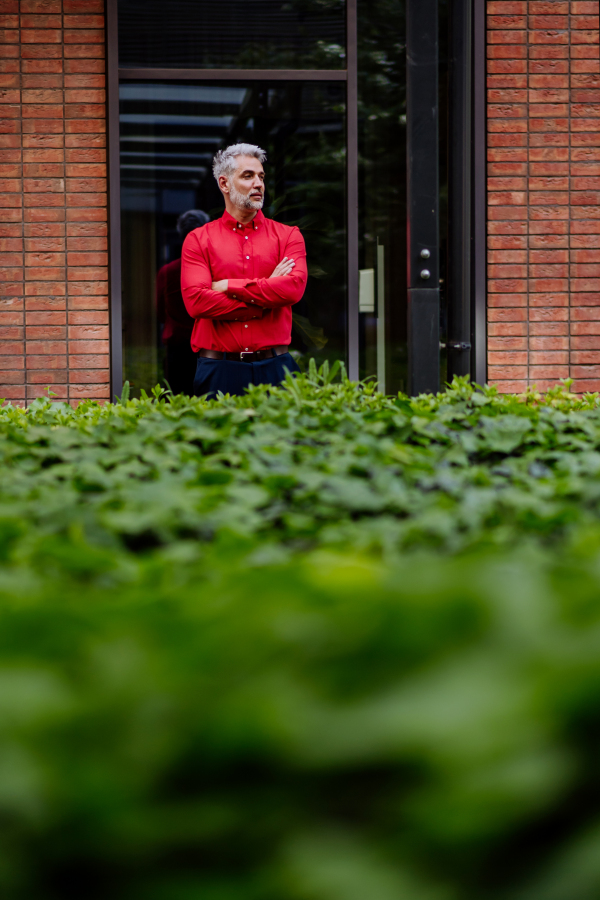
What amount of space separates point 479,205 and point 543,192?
49 cm

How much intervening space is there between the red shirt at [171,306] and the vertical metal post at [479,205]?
2.16m

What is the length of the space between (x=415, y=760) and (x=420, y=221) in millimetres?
4430

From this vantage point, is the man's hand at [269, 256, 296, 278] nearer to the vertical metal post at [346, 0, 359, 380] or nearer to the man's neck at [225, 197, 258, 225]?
the man's neck at [225, 197, 258, 225]

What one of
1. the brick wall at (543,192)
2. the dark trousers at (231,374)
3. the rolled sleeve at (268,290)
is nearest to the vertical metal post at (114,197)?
the dark trousers at (231,374)

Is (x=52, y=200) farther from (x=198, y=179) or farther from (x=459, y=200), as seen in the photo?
(x=459, y=200)

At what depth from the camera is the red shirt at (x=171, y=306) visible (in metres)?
7.37

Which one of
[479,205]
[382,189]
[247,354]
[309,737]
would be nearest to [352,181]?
[382,189]

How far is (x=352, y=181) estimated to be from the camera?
287 inches

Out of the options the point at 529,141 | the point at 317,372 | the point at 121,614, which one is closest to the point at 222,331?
the point at 317,372

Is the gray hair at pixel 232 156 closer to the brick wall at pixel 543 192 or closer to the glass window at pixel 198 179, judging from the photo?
the glass window at pixel 198 179

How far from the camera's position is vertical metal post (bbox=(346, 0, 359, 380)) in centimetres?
719

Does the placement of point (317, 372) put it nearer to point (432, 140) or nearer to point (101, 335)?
point (432, 140)

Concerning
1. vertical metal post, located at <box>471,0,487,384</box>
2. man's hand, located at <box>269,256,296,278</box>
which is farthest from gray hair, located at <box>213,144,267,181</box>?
vertical metal post, located at <box>471,0,487,384</box>

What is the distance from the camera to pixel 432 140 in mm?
4730
